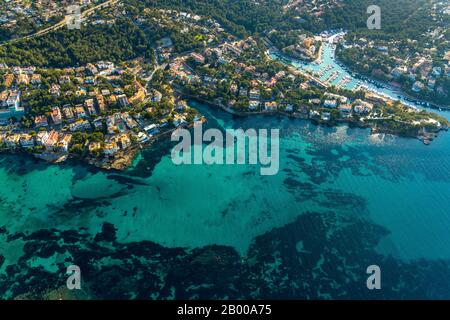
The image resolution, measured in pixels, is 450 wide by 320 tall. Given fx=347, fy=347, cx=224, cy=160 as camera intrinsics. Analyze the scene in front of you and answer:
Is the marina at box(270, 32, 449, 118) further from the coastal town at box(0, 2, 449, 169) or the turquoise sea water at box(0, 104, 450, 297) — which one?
the turquoise sea water at box(0, 104, 450, 297)

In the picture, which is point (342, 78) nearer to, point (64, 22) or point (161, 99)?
point (161, 99)

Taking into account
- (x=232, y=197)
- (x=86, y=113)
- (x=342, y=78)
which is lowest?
(x=232, y=197)

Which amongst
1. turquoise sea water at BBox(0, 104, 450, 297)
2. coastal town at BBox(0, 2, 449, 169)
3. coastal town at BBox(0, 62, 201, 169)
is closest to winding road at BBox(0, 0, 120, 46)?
coastal town at BBox(0, 2, 449, 169)

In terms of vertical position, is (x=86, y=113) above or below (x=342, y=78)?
below

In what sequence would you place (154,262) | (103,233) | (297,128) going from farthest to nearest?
(297,128), (103,233), (154,262)

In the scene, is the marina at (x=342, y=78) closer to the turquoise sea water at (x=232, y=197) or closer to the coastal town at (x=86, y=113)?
the turquoise sea water at (x=232, y=197)

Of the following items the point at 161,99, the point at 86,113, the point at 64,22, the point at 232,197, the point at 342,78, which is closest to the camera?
the point at 232,197

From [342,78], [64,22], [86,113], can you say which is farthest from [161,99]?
[342,78]

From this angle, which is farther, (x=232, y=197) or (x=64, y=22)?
(x=64, y=22)
